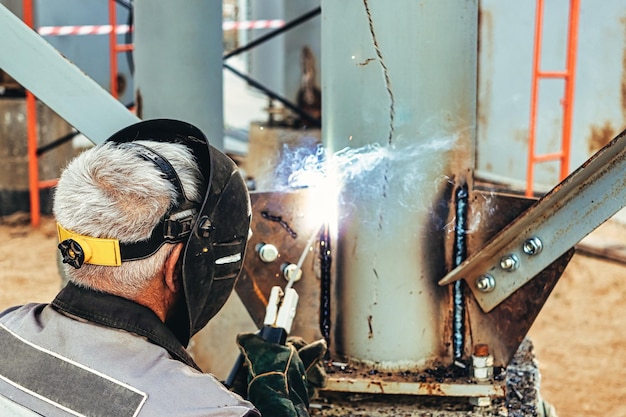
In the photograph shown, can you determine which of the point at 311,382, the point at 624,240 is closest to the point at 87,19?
the point at 624,240

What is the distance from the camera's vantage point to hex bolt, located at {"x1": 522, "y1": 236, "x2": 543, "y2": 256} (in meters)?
2.03

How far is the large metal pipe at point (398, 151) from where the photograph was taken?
2027mm

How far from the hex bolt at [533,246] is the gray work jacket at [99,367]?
0.78 metres

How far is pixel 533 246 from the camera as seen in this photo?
79.9 inches

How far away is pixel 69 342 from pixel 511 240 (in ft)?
3.34

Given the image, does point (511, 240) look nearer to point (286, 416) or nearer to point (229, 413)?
point (286, 416)

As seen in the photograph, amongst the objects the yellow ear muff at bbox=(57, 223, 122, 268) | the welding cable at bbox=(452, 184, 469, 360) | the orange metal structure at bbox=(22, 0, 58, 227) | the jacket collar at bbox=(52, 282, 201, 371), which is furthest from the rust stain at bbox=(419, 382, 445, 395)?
the orange metal structure at bbox=(22, 0, 58, 227)

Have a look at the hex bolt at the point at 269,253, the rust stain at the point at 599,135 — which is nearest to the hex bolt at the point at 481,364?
the hex bolt at the point at 269,253

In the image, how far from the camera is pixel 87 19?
818cm

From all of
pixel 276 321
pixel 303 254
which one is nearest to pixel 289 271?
pixel 303 254

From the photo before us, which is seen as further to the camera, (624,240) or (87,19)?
(87,19)

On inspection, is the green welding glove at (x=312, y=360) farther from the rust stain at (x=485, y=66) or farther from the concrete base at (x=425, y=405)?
the rust stain at (x=485, y=66)

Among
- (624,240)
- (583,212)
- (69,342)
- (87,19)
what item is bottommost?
(624,240)

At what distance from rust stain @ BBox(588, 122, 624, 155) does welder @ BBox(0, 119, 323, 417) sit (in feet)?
18.1
